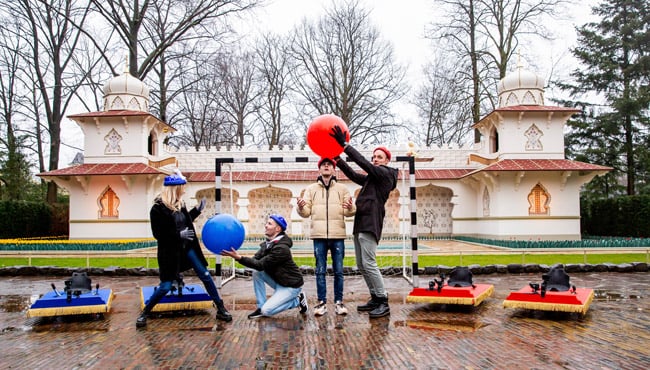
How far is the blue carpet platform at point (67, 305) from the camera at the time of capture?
22.3ft

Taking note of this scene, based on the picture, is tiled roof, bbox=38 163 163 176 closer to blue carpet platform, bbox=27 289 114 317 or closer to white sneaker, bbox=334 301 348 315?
blue carpet platform, bbox=27 289 114 317

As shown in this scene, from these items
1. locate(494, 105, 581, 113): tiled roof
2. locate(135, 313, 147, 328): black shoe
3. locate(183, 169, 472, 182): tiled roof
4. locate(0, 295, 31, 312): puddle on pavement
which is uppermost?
locate(494, 105, 581, 113): tiled roof

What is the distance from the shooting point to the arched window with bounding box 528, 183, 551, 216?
74.1 ft

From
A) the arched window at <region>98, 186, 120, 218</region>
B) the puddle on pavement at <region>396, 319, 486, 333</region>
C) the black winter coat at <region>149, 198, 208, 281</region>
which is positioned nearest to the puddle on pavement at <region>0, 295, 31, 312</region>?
the black winter coat at <region>149, 198, 208, 281</region>

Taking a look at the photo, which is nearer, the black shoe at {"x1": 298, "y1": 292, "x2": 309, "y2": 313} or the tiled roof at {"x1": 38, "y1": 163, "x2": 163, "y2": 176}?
the black shoe at {"x1": 298, "y1": 292, "x2": 309, "y2": 313}

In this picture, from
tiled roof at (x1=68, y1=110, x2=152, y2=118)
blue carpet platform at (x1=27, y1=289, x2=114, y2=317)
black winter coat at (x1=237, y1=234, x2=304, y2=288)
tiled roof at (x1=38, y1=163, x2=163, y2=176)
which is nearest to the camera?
black winter coat at (x1=237, y1=234, x2=304, y2=288)

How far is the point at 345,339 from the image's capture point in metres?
5.77

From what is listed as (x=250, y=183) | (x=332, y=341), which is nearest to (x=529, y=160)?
(x=250, y=183)

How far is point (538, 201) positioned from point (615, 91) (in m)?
12.0

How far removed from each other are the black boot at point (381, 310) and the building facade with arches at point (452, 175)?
47.5ft

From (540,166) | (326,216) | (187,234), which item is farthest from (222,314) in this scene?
(540,166)

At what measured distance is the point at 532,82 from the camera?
77.0 ft

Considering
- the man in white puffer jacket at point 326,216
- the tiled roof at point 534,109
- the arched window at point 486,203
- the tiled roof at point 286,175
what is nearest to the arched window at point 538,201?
the arched window at point 486,203

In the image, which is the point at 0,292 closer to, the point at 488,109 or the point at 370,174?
the point at 370,174
